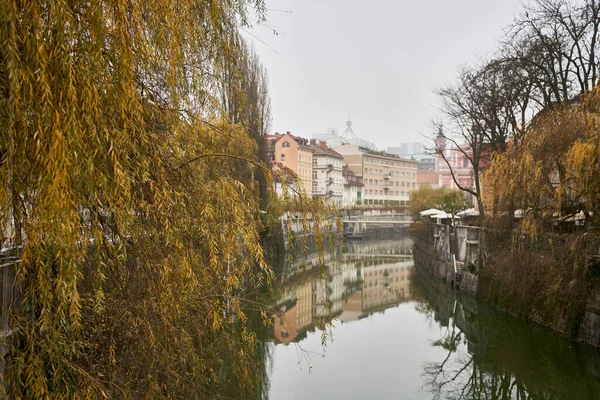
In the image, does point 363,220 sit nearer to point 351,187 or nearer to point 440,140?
point 351,187

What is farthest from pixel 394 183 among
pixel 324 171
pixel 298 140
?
pixel 298 140

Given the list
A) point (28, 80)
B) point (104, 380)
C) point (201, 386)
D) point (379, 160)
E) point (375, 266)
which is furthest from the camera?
point (379, 160)

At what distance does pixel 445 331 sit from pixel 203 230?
12.7 m

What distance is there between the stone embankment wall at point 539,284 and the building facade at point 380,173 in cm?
5360

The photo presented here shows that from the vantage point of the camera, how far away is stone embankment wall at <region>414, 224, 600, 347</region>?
11.1 m

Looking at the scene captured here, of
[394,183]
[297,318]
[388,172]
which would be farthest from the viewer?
[394,183]

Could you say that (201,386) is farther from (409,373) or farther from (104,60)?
(409,373)

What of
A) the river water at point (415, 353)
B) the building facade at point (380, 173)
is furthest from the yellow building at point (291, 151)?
the river water at point (415, 353)

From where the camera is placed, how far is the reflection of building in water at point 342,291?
48.6 feet

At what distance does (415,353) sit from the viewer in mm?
13031

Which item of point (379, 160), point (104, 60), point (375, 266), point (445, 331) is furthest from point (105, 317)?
point (379, 160)

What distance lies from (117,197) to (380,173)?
75.4m

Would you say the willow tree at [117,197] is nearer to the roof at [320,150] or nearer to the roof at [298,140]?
the roof at [298,140]

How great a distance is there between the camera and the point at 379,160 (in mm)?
77500
